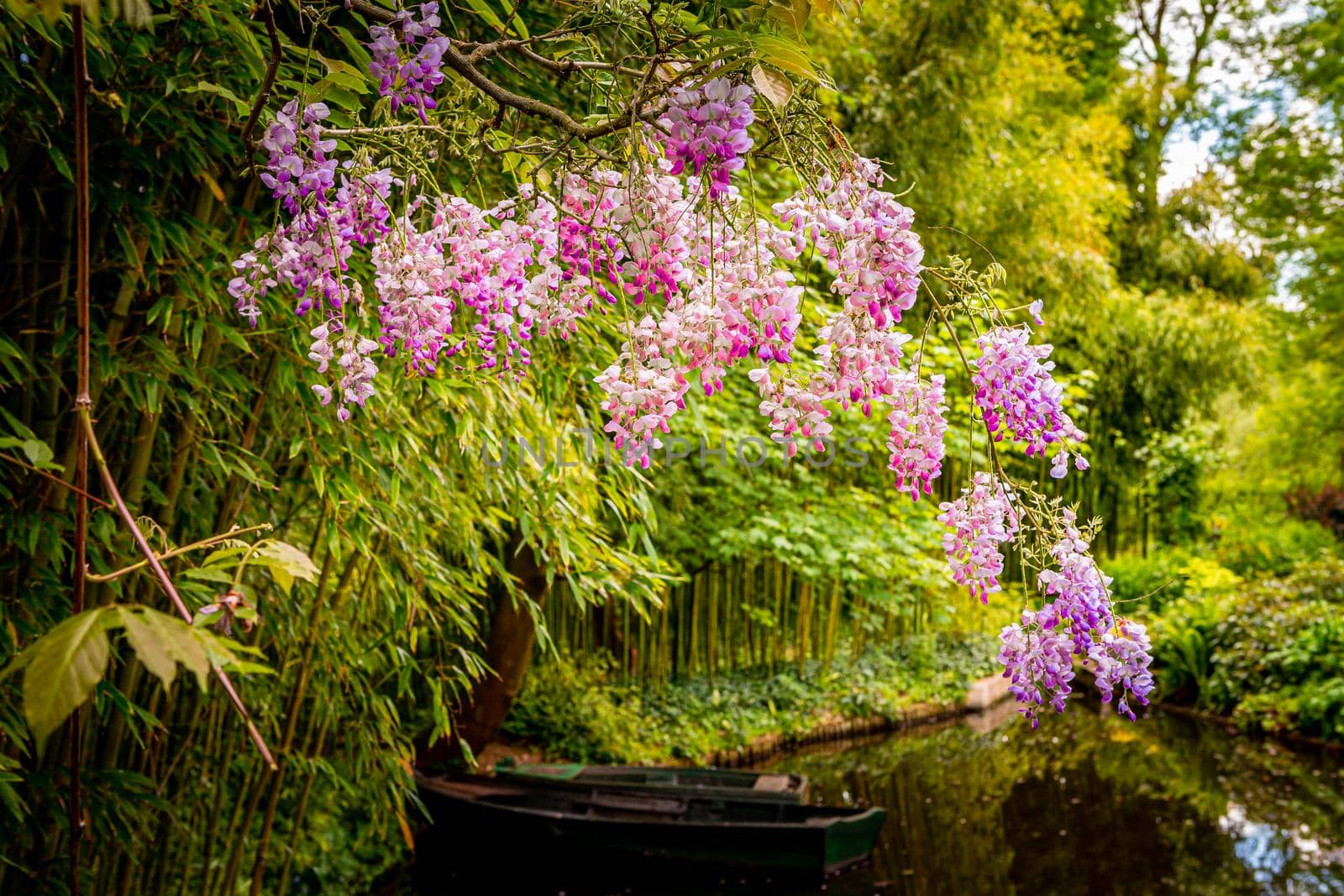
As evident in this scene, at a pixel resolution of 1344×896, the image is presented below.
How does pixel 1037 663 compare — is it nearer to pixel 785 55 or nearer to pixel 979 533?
pixel 979 533

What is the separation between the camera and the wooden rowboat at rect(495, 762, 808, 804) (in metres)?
4.60

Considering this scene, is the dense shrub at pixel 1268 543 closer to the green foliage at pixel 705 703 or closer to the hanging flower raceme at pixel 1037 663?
the green foliage at pixel 705 703

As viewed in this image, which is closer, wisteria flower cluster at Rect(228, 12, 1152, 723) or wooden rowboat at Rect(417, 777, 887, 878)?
wisteria flower cluster at Rect(228, 12, 1152, 723)

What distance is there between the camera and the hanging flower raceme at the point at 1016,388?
905mm

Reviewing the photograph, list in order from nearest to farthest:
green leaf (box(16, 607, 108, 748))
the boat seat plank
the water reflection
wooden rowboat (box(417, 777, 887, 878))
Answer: green leaf (box(16, 607, 108, 748)) < wooden rowboat (box(417, 777, 887, 878)) < the water reflection < the boat seat plank

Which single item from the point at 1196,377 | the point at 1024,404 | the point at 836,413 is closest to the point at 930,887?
the point at 836,413

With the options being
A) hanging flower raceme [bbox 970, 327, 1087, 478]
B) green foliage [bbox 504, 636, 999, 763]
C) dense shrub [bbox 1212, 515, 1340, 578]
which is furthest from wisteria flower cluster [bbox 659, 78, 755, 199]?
dense shrub [bbox 1212, 515, 1340, 578]

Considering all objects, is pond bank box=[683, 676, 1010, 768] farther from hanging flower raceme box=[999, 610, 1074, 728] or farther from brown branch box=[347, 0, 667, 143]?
brown branch box=[347, 0, 667, 143]

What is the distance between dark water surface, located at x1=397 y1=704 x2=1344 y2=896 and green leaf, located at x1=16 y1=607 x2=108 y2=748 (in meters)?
4.12

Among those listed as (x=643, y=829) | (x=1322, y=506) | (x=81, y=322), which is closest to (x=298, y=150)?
(x=81, y=322)

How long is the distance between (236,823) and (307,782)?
35cm

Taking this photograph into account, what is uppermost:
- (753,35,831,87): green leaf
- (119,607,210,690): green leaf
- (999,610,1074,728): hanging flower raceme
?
(753,35,831,87): green leaf

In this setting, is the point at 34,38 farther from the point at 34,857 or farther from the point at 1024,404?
the point at 1024,404

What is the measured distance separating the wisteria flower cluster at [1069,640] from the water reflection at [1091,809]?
3.85 m
